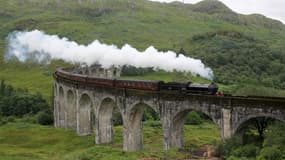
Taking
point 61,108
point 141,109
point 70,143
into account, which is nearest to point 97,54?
point 61,108

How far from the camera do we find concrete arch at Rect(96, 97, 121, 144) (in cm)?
5806

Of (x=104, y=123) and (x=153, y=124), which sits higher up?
(x=104, y=123)

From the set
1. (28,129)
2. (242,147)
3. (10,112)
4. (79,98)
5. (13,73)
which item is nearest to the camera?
(242,147)

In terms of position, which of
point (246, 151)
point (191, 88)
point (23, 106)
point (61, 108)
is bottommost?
point (23, 106)

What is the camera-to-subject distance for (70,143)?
2409 inches

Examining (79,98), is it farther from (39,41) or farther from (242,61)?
(39,41)

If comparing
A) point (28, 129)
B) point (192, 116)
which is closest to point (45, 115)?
point (28, 129)

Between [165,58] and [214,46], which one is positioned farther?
[214,46]

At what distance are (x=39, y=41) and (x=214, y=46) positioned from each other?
201 ft

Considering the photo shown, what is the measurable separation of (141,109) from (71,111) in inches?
1018

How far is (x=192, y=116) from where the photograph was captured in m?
76.4

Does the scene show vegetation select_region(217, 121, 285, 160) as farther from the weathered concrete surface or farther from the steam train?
the steam train

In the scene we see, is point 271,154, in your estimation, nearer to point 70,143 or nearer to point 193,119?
point 70,143

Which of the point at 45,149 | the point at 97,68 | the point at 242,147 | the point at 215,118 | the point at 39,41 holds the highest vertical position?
the point at 39,41
